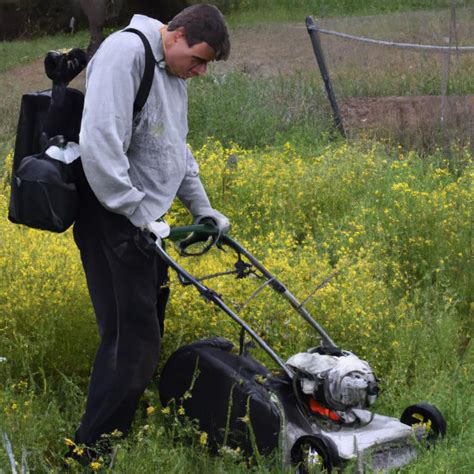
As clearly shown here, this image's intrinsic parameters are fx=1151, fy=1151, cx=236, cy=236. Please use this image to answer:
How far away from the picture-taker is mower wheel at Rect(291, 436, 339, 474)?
13.9 feet

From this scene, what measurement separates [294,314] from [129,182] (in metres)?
1.58

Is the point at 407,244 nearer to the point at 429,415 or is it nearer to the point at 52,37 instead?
the point at 429,415

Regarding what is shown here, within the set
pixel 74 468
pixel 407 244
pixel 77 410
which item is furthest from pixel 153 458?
pixel 407 244

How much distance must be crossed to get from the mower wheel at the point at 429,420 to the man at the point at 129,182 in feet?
3.69

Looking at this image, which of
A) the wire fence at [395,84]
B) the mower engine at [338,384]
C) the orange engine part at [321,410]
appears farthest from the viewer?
the wire fence at [395,84]

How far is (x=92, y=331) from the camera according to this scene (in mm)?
5348

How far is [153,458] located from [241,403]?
1.40ft

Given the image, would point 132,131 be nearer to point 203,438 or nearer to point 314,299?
point 203,438

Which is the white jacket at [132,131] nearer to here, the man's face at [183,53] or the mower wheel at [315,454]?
the man's face at [183,53]

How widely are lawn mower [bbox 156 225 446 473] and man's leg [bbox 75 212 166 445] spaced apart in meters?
0.14

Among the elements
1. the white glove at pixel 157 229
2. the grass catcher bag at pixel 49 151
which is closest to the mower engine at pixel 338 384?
the white glove at pixel 157 229

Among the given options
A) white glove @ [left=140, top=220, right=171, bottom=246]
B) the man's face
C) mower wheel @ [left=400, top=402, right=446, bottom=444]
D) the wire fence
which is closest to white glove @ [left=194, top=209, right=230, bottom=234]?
white glove @ [left=140, top=220, right=171, bottom=246]

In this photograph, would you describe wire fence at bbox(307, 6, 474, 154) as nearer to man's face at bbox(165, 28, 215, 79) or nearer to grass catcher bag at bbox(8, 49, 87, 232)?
man's face at bbox(165, 28, 215, 79)

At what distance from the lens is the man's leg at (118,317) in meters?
4.35
